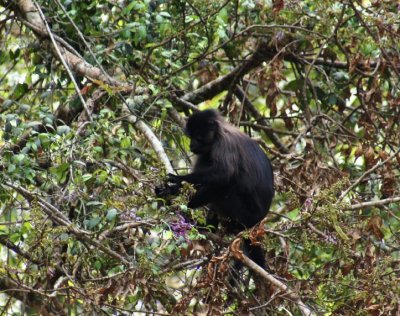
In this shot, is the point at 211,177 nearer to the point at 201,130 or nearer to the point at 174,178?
the point at 201,130

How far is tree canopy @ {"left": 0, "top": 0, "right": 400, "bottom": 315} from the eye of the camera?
195 inches

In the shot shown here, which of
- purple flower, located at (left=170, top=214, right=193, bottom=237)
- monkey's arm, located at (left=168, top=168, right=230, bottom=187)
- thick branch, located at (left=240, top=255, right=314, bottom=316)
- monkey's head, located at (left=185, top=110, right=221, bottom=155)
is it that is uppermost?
monkey's head, located at (left=185, top=110, right=221, bottom=155)

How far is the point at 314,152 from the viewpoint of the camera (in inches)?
250

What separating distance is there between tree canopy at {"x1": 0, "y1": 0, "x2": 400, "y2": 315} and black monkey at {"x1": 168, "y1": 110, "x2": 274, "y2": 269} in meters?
0.17

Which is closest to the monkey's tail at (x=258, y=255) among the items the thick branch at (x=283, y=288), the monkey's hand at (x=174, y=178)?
the monkey's hand at (x=174, y=178)

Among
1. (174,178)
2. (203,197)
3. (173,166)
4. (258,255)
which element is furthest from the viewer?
(173,166)

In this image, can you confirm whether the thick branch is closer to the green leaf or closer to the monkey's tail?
the green leaf

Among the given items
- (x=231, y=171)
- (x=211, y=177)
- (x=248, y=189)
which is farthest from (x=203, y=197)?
(x=248, y=189)

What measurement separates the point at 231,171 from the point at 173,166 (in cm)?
46

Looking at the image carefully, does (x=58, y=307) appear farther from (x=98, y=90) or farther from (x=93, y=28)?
(x=93, y=28)

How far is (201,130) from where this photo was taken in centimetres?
662

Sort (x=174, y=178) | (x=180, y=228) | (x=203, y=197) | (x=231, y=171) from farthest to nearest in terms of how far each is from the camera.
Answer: (x=231, y=171) < (x=203, y=197) < (x=174, y=178) < (x=180, y=228)

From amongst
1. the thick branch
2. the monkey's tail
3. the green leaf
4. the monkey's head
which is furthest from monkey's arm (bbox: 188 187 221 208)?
the green leaf

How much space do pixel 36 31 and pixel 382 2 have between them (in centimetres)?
270
